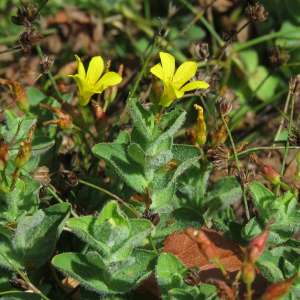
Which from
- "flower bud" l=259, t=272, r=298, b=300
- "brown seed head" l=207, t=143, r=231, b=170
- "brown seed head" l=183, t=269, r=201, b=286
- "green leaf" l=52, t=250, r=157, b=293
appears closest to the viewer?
"flower bud" l=259, t=272, r=298, b=300

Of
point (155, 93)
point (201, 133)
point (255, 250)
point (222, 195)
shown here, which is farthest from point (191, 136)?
point (255, 250)

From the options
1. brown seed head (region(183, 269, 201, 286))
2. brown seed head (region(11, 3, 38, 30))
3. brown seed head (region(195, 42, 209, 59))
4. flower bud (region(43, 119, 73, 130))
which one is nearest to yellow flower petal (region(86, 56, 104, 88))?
flower bud (region(43, 119, 73, 130))

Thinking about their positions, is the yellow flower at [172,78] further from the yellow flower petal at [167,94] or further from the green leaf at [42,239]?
the green leaf at [42,239]

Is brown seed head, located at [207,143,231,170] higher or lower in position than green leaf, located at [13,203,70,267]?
higher

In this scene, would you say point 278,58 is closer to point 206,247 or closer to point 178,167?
point 178,167

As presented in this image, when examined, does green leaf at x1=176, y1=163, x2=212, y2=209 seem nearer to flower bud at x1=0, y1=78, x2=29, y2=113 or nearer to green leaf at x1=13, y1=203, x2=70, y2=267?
green leaf at x1=13, y1=203, x2=70, y2=267

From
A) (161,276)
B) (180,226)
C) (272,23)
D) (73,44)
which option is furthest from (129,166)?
(272,23)

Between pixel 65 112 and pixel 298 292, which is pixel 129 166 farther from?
pixel 298 292
